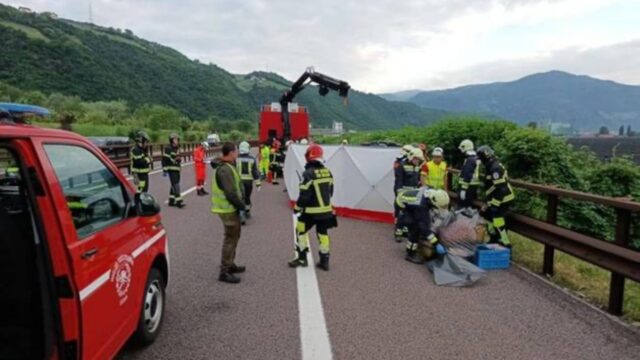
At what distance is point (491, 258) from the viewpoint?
6.44m

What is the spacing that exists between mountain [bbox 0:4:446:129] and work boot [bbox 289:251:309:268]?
40.3m

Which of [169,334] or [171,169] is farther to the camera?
[171,169]

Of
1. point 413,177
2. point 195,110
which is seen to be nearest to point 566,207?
point 413,177

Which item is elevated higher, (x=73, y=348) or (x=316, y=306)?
(x=73, y=348)

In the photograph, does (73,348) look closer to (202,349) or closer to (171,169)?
(202,349)

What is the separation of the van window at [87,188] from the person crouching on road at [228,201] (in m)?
2.07

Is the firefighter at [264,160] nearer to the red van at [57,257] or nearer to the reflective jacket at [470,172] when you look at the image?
the reflective jacket at [470,172]

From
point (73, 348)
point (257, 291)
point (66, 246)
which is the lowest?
point (257, 291)

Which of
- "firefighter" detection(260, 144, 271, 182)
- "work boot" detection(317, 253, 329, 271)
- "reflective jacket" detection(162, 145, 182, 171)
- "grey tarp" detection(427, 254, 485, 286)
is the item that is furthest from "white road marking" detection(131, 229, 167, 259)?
"firefighter" detection(260, 144, 271, 182)

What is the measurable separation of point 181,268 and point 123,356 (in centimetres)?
255

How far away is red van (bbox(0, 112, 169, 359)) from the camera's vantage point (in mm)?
2443

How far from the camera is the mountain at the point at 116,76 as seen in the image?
6576 centimetres

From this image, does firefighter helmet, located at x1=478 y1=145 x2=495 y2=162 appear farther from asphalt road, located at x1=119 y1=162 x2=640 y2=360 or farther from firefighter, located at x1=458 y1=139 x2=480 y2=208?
asphalt road, located at x1=119 y1=162 x2=640 y2=360

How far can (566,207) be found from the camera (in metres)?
11.4
